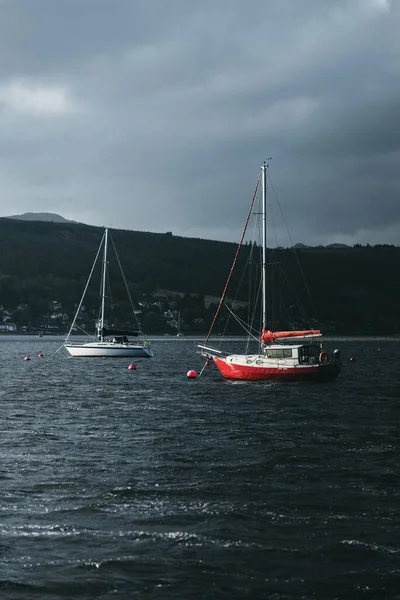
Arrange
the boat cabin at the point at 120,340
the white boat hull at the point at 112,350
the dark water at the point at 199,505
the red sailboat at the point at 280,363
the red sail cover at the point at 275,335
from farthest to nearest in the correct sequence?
the boat cabin at the point at 120,340, the white boat hull at the point at 112,350, the red sail cover at the point at 275,335, the red sailboat at the point at 280,363, the dark water at the point at 199,505

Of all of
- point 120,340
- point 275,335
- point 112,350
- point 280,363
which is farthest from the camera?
point 120,340

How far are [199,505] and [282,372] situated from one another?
37082mm

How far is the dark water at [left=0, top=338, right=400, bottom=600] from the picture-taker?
14242 millimetres

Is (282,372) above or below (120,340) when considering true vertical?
below

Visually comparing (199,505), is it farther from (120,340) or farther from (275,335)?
(120,340)

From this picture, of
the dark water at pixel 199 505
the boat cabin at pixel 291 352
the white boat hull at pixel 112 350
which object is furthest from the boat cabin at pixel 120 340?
the dark water at pixel 199 505

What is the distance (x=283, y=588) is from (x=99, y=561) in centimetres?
387

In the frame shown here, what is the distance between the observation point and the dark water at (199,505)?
14242 mm

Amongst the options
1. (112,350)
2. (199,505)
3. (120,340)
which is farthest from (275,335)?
(120,340)

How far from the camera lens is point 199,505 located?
774 inches

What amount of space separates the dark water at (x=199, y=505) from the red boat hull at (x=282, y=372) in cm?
1541

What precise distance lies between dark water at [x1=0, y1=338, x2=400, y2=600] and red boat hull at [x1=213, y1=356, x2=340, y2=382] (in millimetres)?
15408

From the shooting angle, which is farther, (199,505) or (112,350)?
(112,350)

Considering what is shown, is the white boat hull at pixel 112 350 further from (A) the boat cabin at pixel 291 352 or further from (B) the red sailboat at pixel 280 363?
(A) the boat cabin at pixel 291 352
